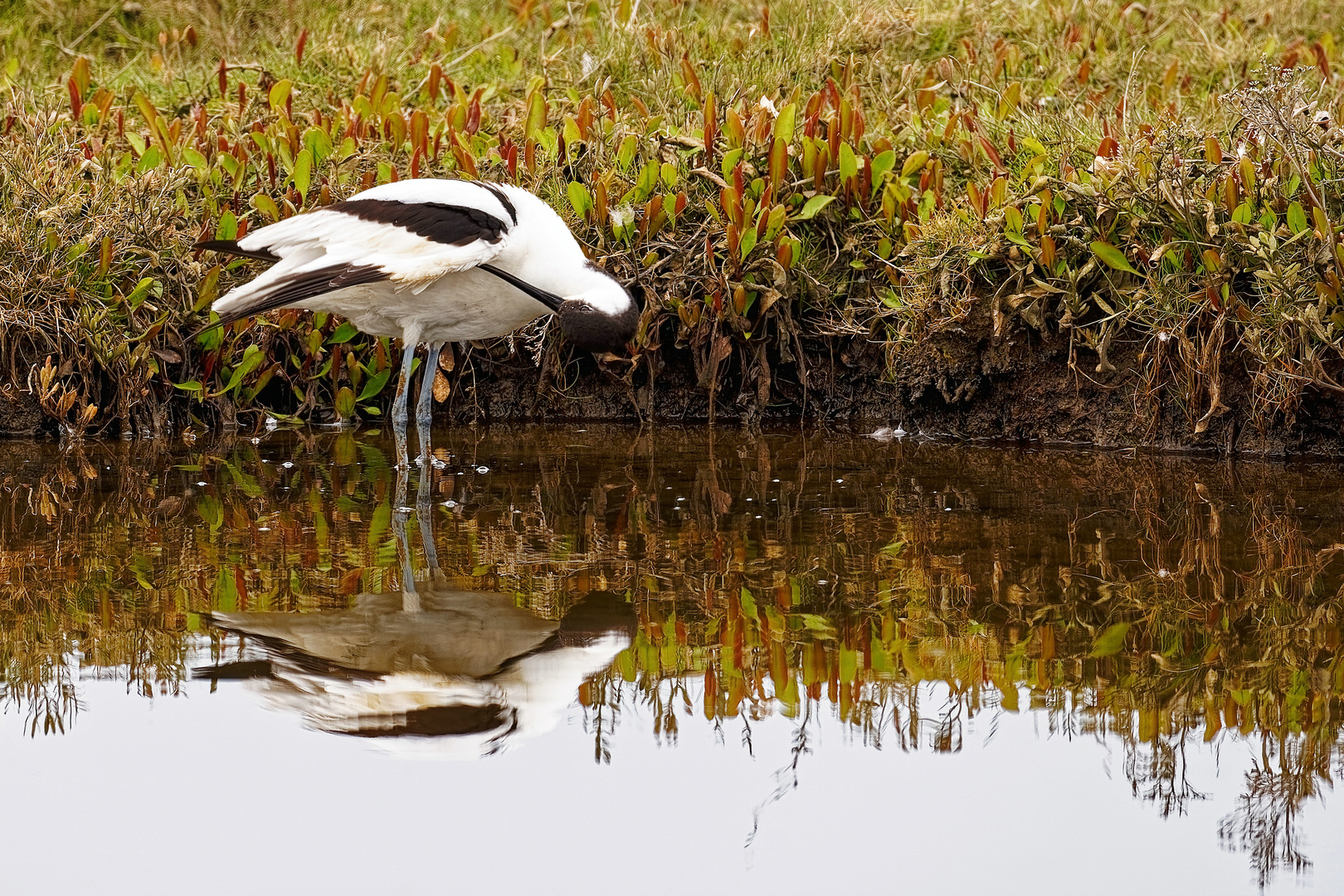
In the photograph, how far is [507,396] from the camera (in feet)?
23.6

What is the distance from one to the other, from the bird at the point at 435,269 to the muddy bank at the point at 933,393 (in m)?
0.75

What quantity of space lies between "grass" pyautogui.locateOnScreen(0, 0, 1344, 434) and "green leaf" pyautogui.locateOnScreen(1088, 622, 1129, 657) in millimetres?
2249

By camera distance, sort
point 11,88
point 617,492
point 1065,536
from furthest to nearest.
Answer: point 11,88 → point 617,492 → point 1065,536

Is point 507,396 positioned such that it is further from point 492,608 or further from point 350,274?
point 492,608

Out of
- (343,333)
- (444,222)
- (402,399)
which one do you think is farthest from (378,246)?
(343,333)

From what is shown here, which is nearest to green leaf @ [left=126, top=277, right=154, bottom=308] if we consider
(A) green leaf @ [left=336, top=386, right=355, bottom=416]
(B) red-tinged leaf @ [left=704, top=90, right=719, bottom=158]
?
(A) green leaf @ [left=336, top=386, right=355, bottom=416]

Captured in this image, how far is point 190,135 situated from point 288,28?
2.66m

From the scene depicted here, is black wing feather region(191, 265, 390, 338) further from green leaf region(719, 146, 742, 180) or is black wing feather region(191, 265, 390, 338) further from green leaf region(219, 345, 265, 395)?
green leaf region(719, 146, 742, 180)

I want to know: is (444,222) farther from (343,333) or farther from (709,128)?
(709,128)

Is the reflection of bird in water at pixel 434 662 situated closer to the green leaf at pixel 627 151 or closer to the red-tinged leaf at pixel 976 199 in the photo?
the red-tinged leaf at pixel 976 199

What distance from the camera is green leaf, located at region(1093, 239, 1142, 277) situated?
596cm

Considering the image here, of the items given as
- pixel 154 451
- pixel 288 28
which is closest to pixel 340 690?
pixel 154 451

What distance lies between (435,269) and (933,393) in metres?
2.37

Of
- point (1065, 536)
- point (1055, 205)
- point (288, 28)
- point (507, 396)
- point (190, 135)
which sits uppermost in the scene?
point (288, 28)
